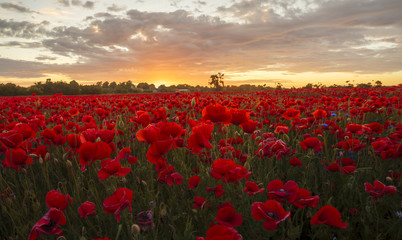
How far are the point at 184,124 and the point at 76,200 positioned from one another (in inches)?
80.8

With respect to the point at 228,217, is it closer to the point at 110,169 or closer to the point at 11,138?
the point at 110,169

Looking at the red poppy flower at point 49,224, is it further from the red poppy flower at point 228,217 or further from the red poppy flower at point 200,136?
the red poppy flower at point 200,136

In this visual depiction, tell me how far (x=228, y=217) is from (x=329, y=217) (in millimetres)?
469

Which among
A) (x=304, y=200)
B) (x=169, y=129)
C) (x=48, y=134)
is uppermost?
(x=169, y=129)

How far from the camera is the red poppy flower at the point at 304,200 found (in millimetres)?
1157

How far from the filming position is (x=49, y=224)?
45.4 inches

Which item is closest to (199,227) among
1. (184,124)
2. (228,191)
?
(228,191)

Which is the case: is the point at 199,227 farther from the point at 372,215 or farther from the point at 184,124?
the point at 184,124

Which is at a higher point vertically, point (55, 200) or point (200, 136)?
point (200, 136)

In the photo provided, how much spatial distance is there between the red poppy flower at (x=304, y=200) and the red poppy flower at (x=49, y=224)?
1119 millimetres

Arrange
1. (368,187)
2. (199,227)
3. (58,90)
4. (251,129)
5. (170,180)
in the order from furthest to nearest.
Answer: (58,90), (251,129), (170,180), (199,227), (368,187)

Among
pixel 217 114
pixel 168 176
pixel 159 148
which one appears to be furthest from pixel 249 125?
pixel 159 148

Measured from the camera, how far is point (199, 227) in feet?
5.39

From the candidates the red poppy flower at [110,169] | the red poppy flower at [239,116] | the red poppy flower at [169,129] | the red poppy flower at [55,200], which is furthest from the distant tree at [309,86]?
the red poppy flower at [55,200]
